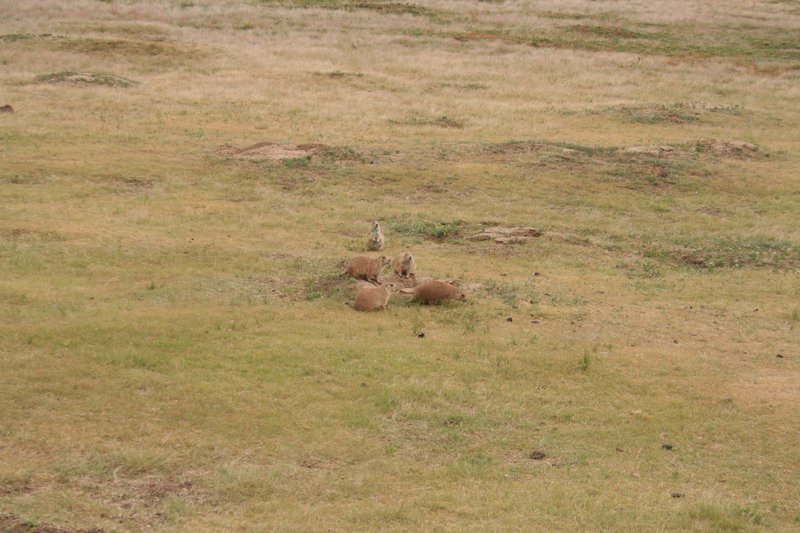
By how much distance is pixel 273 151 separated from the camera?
25.6 m

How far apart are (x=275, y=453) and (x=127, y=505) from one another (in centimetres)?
171

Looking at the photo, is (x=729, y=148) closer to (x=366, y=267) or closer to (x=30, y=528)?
(x=366, y=267)

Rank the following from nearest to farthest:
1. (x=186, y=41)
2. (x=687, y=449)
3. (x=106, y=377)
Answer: (x=687, y=449), (x=106, y=377), (x=186, y=41)

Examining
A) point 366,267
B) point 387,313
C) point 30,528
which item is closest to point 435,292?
point 387,313

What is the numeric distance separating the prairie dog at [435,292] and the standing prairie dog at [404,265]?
816mm

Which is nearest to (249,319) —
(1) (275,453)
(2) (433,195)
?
(1) (275,453)

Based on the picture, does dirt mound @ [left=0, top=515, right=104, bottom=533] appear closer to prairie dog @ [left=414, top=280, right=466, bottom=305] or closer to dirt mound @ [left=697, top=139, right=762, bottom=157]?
prairie dog @ [left=414, top=280, right=466, bottom=305]

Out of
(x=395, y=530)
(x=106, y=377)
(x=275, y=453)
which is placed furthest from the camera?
(x=106, y=377)

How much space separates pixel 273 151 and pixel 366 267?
1108 cm

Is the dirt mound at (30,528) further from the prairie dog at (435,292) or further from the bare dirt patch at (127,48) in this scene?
the bare dirt patch at (127,48)

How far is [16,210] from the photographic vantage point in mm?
18906

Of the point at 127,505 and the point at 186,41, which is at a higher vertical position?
the point at 186,41

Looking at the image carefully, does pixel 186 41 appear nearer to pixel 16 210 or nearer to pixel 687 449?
pixel 16 210

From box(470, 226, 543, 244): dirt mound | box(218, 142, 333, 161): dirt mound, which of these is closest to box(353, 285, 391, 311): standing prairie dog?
box(470, 226, 543, 244): dirt mound
